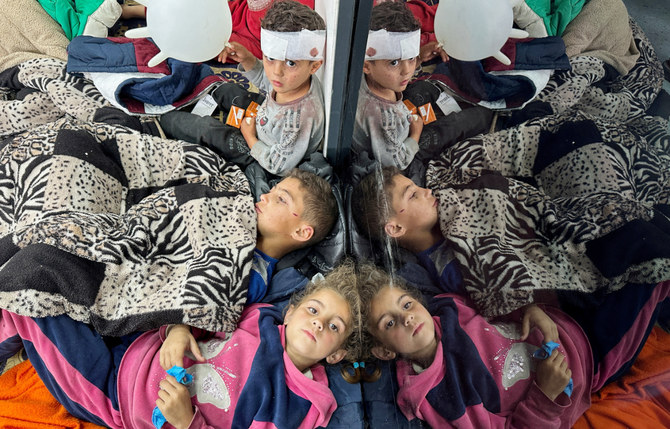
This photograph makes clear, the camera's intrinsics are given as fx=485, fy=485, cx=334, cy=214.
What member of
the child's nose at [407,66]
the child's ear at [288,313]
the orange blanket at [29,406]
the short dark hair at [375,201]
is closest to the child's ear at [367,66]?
the child's nose at [407,66]

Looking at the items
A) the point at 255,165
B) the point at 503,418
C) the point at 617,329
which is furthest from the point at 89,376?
the point at 617,329

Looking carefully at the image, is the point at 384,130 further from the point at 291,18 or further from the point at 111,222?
the point at 111,222

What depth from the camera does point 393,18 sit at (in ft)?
3.15

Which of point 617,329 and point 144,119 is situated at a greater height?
point 617,329

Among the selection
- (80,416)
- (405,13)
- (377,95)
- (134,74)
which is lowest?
(80,416)

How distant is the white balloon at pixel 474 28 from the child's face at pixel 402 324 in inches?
17.7

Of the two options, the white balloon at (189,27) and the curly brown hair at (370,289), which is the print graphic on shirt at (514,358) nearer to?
Answer: the curly brown hair at (370,289)

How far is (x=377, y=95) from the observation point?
1106mm

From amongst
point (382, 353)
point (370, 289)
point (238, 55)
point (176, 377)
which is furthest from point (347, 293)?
point (238, 55)

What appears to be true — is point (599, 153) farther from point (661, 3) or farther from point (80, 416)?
point (80, 416)

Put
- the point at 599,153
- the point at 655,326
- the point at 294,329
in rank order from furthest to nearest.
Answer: the point at 294,329 → the point at 599,153 → the point at 655,326

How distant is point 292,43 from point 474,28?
44cm

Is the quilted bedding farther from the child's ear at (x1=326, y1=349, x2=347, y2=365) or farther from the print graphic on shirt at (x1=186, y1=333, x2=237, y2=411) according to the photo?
the print graphic on shirt at (x1=186, y1=333, x2=237, y2=411)

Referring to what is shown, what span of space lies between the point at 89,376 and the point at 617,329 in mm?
952
